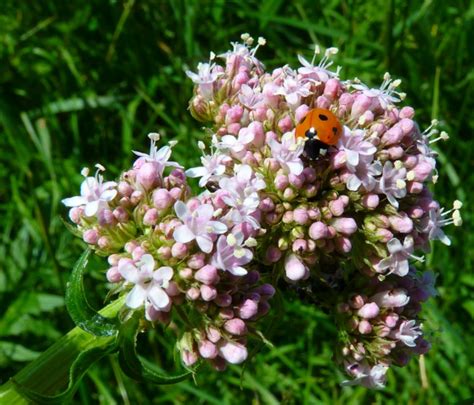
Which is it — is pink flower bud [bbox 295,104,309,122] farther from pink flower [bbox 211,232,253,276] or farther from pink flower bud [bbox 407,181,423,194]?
pink flower [bbox 211,232,253,276]

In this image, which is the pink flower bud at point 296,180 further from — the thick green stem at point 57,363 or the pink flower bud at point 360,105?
the thick green stem at point 57,363

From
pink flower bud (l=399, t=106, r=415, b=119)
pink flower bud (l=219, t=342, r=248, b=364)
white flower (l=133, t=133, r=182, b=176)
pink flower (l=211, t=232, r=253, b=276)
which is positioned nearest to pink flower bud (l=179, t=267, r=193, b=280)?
pink flower (l=211, t=232, r=253, b=276)

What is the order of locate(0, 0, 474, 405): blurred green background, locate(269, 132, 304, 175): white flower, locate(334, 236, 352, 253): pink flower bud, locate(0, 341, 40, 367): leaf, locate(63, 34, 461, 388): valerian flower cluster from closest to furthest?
locate(63, 34, 461, 388): valerian flower cluster → locate(269, 132, 304, 175): white flower → locate(334, 236, 352, 253): pink flower bud → locate(0, 341, 40, 367): leaf → locate(0, 0, 474, 405): blurred green background

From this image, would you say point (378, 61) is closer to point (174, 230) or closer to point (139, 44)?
point (139, 44)

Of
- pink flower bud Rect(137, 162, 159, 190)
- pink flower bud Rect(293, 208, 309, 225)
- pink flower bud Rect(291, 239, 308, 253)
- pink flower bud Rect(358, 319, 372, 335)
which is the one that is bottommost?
pink flower bud Rect(358, 319, 372, 335)

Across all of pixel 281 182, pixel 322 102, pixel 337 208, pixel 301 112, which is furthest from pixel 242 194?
pixel 322 102

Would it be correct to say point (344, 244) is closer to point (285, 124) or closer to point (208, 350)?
point (285, 124)

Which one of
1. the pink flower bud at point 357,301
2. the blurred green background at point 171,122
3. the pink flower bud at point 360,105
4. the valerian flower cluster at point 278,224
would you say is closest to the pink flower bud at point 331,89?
the valerian flower cluster at point 278,224

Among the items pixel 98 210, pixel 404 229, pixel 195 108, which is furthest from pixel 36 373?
pixel 404 229
